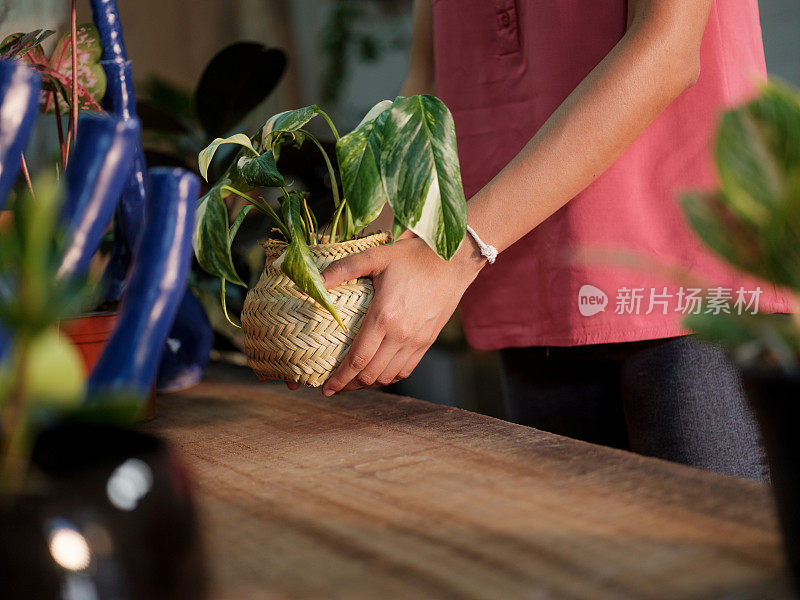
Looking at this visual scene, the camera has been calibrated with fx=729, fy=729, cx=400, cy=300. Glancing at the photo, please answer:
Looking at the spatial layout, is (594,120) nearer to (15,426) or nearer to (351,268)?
(351,268)

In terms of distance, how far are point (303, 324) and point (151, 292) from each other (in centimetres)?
34

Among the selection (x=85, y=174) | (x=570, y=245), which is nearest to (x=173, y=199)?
(x=85, y=174)

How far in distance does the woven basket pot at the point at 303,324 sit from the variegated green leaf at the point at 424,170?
0.39 ft

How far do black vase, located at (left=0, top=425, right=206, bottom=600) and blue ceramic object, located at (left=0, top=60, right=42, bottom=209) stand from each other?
Result: 0.50ft

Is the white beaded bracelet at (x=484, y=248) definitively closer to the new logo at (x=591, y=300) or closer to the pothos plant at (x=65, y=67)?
the new logo at (x=591, y=300)

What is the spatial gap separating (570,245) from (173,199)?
0.67m

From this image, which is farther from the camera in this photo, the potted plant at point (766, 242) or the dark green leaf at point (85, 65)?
the dark green leaf at point (85, 65)

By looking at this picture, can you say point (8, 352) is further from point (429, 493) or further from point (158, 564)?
point (429, 493)

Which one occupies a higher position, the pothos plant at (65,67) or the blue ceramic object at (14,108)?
the pothos plant at (65,67)

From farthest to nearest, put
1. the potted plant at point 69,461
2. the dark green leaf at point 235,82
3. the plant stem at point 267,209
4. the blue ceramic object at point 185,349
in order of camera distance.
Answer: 1. the dark green leaf at point 235,82
2. the blue ceramic object at point 185,349
3. the plant stem at point 267,209
4. the potted plant at point 69,461

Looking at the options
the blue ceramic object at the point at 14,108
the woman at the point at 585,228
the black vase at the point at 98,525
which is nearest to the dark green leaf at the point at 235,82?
the woman at the point at 585,228

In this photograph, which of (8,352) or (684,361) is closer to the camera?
(8,352)

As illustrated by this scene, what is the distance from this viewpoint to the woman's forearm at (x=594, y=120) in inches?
30.4

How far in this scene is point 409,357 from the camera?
0.79m
